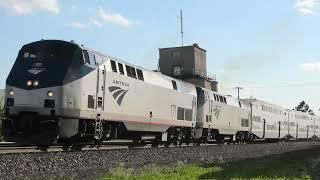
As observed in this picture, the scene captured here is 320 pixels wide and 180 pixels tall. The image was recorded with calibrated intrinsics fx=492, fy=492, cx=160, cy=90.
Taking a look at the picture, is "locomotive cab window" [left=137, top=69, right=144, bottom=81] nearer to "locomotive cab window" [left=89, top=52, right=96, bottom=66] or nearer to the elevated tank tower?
"locomotive cab window" [left=89, top=52, right=96, bottom=66]

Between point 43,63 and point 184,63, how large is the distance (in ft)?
265

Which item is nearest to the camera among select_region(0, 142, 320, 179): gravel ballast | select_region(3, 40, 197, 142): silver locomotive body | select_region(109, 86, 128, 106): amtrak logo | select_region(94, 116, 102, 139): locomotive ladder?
select_region(0, 142, 320, 179): gravel ballast

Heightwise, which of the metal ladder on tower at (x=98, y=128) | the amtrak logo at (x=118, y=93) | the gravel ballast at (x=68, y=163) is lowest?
the gravel ballast at (x=68, y=163)

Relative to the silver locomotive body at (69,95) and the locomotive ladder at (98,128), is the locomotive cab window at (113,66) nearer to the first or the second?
the silver locomotive body at (69,95)

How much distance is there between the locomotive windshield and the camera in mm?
20422

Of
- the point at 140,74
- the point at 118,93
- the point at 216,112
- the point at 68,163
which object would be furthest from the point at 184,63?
the point at 68,163

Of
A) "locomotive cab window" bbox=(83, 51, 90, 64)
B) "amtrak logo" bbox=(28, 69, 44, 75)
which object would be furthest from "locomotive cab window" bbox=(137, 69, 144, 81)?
"amtrak logo" bbox=(28, 69, 44, 75)

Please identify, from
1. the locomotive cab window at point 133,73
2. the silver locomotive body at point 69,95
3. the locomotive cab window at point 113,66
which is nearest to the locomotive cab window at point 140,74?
the silver locomotive body at point 69,95

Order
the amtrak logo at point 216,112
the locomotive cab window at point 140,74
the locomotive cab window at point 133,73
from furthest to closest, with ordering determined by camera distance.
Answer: the amtrak logo at point 216,112 < the locomotive cab window at point 140,74 < the locomotive cab window at point 133,73

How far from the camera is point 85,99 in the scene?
21.2 meters

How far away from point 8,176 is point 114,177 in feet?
9.59

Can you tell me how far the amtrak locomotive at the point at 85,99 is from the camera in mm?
19953

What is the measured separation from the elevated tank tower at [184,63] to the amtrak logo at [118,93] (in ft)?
246

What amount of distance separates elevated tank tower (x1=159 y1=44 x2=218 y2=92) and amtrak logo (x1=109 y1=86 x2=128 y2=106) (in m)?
75.0
